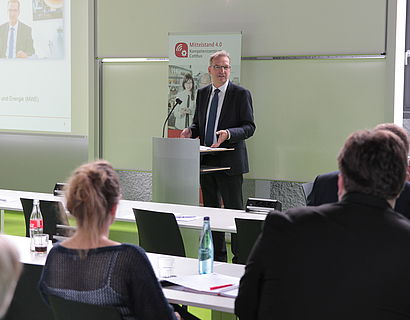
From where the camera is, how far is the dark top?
2.64m

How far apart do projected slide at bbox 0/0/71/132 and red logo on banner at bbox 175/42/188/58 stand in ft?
6.80

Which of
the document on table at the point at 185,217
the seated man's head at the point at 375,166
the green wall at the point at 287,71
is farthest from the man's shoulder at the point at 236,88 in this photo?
the seated man's head at the point at 375,166

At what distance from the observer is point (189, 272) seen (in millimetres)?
3471

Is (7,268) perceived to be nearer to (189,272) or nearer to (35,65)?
(189,272)

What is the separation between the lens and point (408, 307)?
7.43ft

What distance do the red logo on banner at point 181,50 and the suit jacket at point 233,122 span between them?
1.53 m

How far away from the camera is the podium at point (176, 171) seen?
20.4 feet

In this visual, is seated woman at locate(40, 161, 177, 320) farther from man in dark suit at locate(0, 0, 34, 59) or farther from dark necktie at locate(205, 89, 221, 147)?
man in dark suit at locate(0, 0, 34, 59)

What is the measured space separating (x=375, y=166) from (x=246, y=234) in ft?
7.07

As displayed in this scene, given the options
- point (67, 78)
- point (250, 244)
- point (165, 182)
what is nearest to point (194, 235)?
point (165, 182)

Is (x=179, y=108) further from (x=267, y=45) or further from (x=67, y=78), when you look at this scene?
(x=67, y=78)

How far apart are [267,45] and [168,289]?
212 inches

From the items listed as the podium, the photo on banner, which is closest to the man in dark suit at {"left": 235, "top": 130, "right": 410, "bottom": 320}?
the podium

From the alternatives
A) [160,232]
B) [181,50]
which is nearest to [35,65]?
[181,50]
